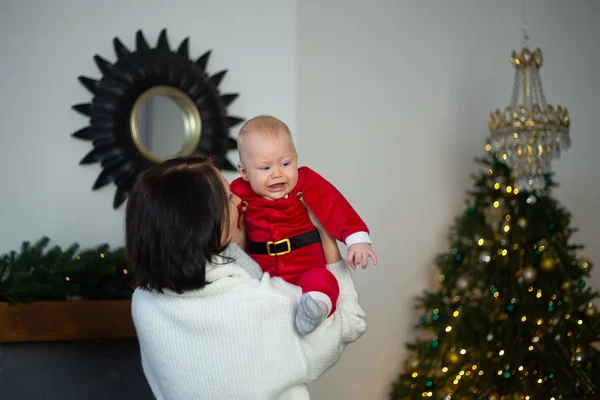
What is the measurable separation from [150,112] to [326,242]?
5.44ft

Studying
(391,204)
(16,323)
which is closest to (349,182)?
(391,204)

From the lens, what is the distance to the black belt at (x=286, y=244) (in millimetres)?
1905

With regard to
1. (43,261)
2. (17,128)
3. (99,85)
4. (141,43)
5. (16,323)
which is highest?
(141,43)

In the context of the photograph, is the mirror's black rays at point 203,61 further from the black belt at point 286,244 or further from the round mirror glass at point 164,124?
the black belt at point 286,244

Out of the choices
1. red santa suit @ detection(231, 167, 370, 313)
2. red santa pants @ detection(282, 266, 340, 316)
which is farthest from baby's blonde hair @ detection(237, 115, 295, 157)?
red santa pants @ detection(282, 266, 340, 316)

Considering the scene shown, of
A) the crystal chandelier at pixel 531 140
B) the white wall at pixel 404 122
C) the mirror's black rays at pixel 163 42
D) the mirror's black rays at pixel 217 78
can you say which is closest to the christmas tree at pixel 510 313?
the crystal chandelier at pixel 531 140

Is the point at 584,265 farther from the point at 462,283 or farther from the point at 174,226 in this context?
the point at 174,226

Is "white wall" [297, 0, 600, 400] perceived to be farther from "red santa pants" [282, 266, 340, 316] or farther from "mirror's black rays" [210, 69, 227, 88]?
"red santa pants" [282, 266, 340, 316]

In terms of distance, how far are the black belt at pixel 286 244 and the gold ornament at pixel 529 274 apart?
6.32 ft

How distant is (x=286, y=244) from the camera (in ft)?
6.26

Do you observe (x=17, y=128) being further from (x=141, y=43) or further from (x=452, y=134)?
(x=452, y=134)

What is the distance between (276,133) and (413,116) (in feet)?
7.62

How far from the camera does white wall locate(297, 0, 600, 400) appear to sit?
12.5 feet

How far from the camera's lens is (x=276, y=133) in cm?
190
